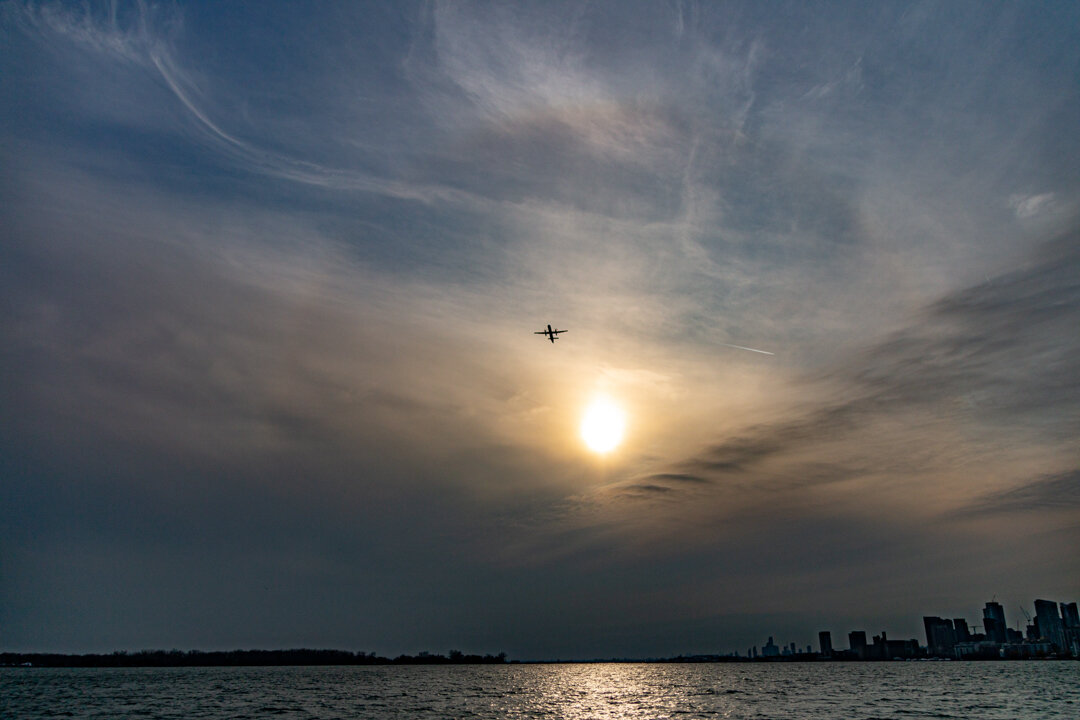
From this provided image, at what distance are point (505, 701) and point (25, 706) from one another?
10045 cm

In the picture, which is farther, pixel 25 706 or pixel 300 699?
pixel 300 699

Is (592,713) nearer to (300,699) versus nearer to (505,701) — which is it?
(505,701)

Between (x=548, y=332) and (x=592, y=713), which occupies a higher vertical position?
(x=548, y=332)

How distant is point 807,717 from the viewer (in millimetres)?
107500

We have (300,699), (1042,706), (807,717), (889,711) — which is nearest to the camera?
(807,717)

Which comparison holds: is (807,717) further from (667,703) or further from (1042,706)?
(1042,706)

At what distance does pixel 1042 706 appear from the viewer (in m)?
127

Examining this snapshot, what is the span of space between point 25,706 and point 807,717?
152 metres

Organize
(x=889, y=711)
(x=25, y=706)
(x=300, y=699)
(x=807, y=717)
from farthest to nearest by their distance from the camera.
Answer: (x=300, y=699)
(x=25, y=706)
(x=889, y=711)
(x=807, y=717)

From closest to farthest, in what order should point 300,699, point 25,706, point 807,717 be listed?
point 807,717
point 25,706
point 300,699

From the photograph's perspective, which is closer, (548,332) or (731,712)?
(731,712)

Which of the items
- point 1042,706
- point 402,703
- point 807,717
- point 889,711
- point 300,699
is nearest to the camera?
point 807,717

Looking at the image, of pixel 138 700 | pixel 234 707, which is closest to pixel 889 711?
pixel 234 707

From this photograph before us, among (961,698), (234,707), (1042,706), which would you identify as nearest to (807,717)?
(1042,706)
